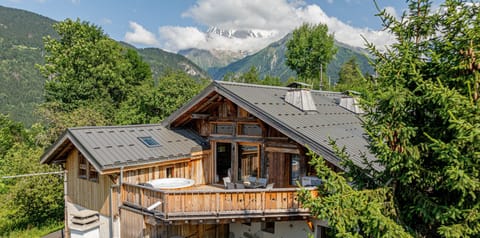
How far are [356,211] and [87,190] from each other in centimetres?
1012

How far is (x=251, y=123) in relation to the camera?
38.9 feet

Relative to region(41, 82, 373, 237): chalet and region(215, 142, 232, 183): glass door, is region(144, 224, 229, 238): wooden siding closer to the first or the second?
region(41, 82, 373, 237): chalet

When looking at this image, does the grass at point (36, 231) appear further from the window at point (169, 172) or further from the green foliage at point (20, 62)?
the green foliage at point (20, 62)

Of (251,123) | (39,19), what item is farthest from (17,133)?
(39,19)

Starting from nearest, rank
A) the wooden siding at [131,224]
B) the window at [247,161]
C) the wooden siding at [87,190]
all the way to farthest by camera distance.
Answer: the wooden siding at [131,224] → the wooden siding at [87,190] → the window at [247,161]

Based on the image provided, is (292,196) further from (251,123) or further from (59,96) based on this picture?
(59,96)

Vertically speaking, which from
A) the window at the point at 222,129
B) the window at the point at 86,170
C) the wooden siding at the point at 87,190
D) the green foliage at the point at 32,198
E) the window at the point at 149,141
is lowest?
the green foliage at the point at 32,198

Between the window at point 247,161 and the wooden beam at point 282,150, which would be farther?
the window at point 247,161

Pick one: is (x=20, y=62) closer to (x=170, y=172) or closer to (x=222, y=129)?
(x=170, y=172)

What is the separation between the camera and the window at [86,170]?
1139 centimetres

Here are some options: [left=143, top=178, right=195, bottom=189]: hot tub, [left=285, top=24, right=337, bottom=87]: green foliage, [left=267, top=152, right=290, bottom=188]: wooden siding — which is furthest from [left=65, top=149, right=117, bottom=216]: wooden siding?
[left=285, top=24, right=337, bottom=87]: green foliage

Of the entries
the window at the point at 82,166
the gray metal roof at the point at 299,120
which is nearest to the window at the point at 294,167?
the gray metal roof at the point at 299,120

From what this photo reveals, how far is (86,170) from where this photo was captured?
11.6m

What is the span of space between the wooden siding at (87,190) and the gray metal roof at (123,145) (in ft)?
2.19
